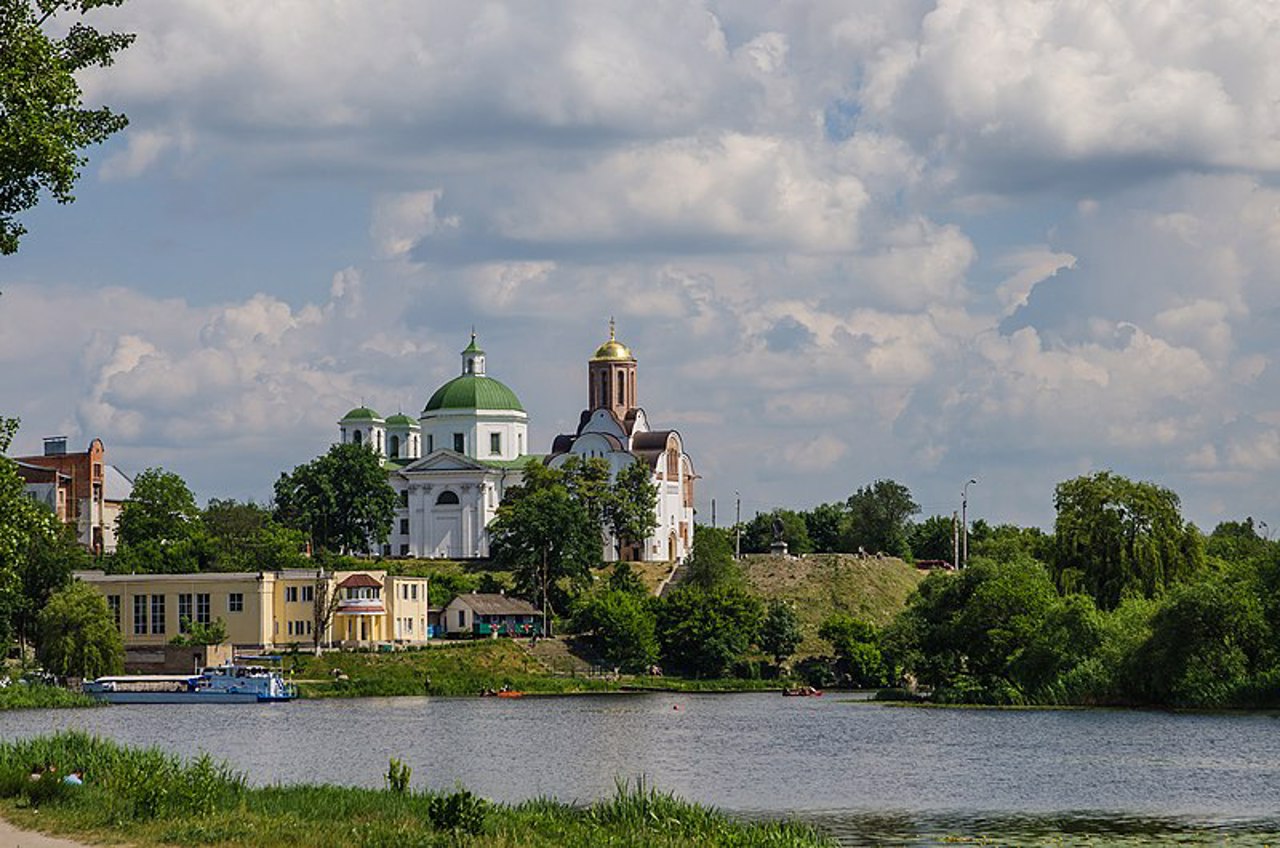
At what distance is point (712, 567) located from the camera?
389ft

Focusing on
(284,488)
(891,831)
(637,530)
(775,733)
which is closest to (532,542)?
(637,530)

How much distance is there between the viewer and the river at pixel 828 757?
38375 mm

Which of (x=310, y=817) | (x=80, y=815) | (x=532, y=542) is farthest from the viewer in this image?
(x=532, y=542)

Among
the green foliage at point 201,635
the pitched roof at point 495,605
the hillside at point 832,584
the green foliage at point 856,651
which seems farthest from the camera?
the hillside at point 832,584

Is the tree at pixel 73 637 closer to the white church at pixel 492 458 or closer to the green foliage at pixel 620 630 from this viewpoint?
the green foliage at pixel 620 630

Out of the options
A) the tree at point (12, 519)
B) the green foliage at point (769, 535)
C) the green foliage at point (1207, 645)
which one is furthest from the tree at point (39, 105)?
the green foliage at point (769, 535)

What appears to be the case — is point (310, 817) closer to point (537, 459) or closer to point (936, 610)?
point (936, 610)

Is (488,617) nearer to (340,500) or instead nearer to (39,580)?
(340,500)

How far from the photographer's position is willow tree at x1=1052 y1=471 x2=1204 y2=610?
82.2 m

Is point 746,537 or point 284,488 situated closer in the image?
point 284,488

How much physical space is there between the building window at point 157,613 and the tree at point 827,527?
74.2 metres

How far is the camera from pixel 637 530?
129m

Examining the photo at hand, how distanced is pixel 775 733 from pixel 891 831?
28664mm

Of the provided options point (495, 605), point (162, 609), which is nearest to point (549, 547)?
point (495, 605)
